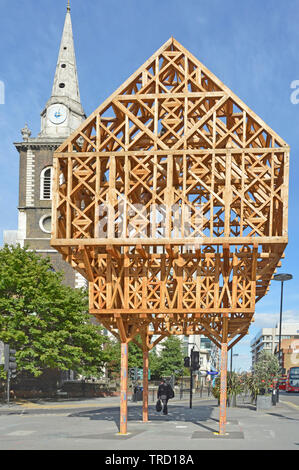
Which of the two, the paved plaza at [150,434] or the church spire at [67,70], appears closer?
the paved plaza at [150,434]

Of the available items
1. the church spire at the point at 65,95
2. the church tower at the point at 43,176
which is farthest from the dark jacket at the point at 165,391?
the church spire at the point at 65,95

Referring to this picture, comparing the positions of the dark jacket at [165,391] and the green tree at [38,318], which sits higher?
the green tree at [38,318]

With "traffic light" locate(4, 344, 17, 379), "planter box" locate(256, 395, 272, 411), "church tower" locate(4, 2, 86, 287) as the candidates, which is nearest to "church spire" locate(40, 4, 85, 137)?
"church tower" locate(4, 2, 86, 287)

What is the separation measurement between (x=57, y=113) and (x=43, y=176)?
378 inches

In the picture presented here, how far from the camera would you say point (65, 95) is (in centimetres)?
7188

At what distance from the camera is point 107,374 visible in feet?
217

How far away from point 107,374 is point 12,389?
23715 millimetres

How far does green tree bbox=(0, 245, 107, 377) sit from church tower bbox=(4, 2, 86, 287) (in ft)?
59.3

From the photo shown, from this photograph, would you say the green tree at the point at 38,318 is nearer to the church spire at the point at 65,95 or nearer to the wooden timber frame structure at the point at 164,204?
the wooden timber frame structure at the point at 164,204

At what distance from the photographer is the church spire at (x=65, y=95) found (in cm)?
6969

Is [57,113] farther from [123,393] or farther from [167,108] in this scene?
[123,393]

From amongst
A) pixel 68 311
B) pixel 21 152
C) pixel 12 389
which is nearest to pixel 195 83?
pixel 68 311

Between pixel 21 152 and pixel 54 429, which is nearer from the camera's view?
pixel 54 429
